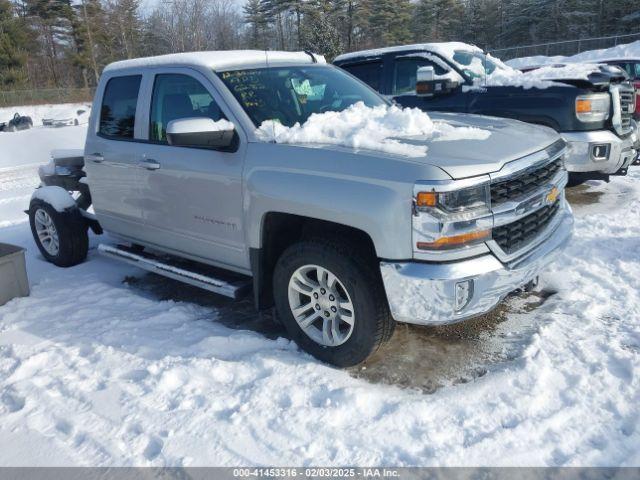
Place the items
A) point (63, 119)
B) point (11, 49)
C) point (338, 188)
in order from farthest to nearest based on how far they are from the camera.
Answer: point (11, 49), point (63, 119), point (338, 188)

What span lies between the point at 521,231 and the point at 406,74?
4.97 m

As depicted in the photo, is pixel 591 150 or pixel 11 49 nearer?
pixel 591 150

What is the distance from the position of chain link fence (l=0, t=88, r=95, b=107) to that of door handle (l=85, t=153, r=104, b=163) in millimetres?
38348

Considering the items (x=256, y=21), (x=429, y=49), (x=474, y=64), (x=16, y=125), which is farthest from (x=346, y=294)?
(x=256, y=21)

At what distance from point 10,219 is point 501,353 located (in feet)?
23.7

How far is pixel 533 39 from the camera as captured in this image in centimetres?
4309

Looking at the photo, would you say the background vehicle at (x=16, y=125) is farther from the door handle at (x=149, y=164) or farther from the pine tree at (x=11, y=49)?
the door handle at (x=149, y=164)

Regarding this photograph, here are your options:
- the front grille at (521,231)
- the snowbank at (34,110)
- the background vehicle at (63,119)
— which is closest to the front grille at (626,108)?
the front grille at (521,231)

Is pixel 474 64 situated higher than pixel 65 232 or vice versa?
pixel 474 64

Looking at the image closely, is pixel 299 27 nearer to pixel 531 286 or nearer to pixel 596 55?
pixel 596 55

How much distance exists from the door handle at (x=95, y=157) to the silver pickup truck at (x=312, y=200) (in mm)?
65

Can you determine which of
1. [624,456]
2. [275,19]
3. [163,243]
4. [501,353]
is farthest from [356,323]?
[275,19]

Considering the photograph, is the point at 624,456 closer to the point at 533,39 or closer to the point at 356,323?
the point at 356,323

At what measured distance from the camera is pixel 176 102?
429 cm
